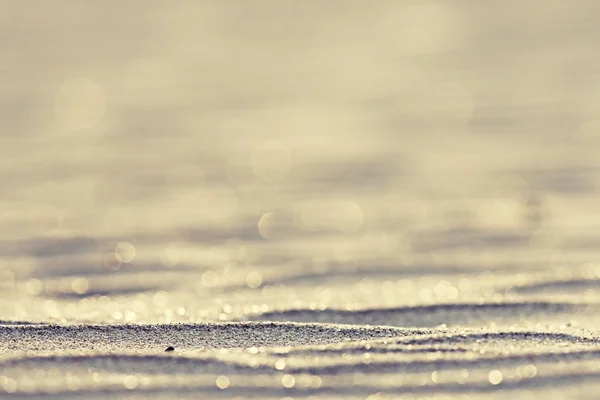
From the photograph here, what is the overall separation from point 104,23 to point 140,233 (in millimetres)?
6648

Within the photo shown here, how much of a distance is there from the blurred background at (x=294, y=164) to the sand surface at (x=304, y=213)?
18 millimetres

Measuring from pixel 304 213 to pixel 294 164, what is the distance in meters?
0.98

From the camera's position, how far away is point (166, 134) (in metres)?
6.40

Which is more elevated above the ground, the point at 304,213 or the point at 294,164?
the point at 294,164

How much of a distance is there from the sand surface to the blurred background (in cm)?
2

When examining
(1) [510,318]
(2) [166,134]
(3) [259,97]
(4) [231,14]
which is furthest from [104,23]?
(1) [510,318]

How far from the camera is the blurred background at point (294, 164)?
371 centimetres

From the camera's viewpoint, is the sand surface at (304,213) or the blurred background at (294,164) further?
the blurred background at (294,164)

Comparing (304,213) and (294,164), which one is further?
(294,164)

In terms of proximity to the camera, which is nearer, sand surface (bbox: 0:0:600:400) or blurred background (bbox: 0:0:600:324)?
sand surface (bbox: 0:0:600:400)

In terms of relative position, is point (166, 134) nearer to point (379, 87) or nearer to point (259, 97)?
point (259, 97)

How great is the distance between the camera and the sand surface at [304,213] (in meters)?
2.61

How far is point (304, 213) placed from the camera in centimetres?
473

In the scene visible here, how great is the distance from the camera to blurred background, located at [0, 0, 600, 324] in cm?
371
